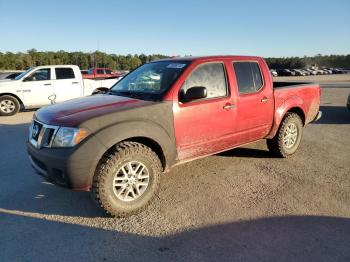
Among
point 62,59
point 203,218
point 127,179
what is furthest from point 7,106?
point 62,59

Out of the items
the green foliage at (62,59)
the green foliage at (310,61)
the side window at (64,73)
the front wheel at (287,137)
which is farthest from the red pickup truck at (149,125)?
the green foliage at (310,61)

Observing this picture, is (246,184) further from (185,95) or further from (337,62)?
(337,62)

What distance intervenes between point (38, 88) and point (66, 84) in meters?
0.99

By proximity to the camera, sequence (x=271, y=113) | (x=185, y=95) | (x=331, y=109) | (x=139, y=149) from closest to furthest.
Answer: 1. (x=139, y=149)
2. (x=185, y=95)
3. (x=271, y=113)
4. (x=331, y=109)

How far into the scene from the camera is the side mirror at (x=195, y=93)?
387 cm

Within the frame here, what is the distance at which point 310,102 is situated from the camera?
6.01m

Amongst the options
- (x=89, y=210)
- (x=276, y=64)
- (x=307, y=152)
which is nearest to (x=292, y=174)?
(x=307, y=152)

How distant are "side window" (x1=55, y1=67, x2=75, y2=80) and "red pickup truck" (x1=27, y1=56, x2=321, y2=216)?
7.66 metres

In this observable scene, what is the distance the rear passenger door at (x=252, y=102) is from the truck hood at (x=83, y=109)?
157cm

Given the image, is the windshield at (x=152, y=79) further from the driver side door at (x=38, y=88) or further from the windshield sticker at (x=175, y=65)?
the driver side door at (x=38, y=88)

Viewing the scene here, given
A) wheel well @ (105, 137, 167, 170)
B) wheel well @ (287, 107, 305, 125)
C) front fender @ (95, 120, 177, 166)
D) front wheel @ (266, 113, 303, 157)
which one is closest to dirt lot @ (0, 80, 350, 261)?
front wheel @ (266, 113, 303, 157)

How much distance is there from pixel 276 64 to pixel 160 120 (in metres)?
110

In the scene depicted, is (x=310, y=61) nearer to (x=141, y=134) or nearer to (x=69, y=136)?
(x=141, y=134)

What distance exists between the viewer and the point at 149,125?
3676 mm
